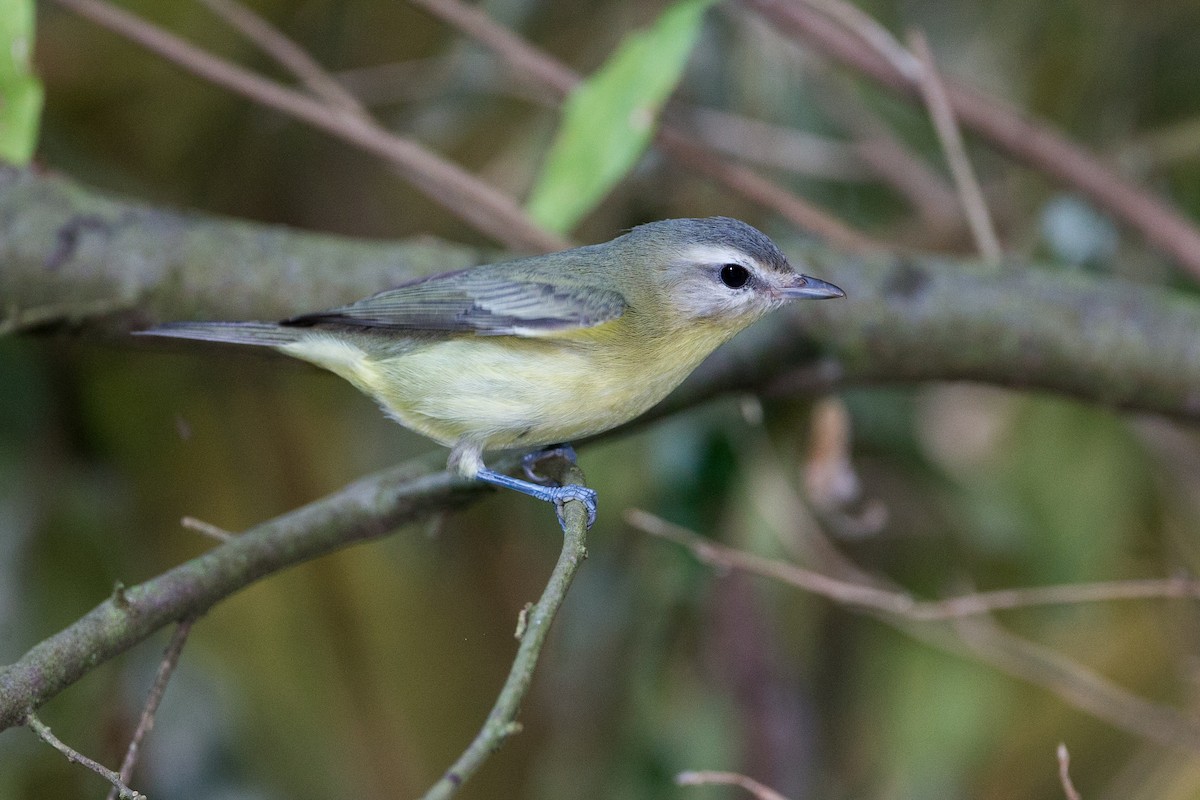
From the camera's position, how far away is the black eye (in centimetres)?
291

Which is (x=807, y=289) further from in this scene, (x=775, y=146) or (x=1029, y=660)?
(x=775, y=146)

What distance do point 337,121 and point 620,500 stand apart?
160 cm

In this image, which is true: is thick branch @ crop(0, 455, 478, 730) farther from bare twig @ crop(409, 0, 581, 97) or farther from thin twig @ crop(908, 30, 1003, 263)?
thin twig @ crop(908, 30, 1003, 263)

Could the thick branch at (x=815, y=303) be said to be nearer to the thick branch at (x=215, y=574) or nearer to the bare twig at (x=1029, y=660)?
the bare twig at (x=1029, y=660)

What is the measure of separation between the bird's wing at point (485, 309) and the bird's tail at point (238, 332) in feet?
0.40

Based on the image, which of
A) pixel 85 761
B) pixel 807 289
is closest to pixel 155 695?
pixel 85 761

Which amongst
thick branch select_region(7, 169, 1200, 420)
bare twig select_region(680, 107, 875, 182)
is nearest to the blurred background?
bare twig select_region(680, 107, 875, 182)

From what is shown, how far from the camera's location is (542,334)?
9.39 ft

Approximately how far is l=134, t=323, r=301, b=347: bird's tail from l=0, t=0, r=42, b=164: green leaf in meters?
0.63

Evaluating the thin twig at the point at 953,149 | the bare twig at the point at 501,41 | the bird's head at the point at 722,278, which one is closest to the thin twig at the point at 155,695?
the bird's head at the point at 722,278

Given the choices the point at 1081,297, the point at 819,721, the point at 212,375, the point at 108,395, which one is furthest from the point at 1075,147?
the point at 108,395

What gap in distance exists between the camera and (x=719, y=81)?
200 inches

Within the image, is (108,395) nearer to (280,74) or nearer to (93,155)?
(93,155)

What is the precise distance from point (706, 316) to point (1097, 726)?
2371 mm
